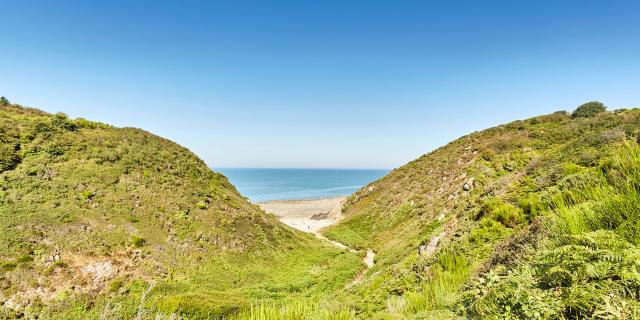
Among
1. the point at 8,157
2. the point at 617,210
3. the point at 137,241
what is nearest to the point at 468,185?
the point at 617,210

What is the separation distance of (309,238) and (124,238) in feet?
57.8

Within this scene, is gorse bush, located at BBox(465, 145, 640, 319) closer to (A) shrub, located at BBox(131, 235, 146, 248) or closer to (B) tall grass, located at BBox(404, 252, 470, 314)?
(B) tall grass, located at BBox(404, 252, 470, 314)

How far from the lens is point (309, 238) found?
105ft

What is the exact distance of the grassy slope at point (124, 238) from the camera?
1441cm

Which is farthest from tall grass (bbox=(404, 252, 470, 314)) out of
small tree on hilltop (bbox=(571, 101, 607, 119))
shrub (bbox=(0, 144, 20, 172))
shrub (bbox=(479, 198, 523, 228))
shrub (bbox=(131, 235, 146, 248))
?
small tree on hilltop (bbox=(571, 101, 607, 119))

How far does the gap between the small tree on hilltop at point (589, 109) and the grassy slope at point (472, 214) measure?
4.86 feet

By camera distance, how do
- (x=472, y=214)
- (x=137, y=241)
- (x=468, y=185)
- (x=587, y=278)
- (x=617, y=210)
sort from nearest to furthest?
Result: 1. (x=587, y=278)
2. (x=617, y=210)
3. (x=472, y=214)
4. (x=137, y=241)
5. (x=468, y=185)

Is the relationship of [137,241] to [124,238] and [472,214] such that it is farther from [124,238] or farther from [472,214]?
[472,214]

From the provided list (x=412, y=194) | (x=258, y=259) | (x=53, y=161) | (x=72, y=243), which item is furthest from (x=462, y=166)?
(x=53, y=161)

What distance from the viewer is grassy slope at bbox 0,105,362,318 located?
47.3ft

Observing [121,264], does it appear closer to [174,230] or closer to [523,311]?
[174,230]

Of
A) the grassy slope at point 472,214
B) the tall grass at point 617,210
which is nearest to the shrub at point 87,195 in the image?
the grassy slope at point 472,214

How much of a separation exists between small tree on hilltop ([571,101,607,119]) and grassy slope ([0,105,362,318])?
3820 cm

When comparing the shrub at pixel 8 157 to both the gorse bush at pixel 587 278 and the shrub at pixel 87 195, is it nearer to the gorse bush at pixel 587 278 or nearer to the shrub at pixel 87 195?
the shrub at pixel 87 195
